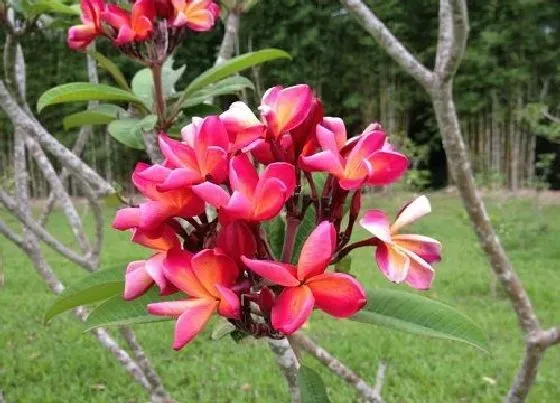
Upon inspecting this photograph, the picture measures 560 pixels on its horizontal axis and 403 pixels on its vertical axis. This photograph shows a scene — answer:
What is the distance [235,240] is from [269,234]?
0.32 feet

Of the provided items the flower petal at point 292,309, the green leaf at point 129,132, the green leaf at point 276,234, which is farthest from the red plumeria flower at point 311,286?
the green leaf at point 129,132

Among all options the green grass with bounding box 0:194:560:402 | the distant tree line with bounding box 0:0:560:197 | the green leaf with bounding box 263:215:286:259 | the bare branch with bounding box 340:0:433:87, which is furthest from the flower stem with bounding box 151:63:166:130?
the distant tree line with bounding box 0:0:560:197

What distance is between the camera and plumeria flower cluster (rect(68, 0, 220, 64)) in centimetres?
93

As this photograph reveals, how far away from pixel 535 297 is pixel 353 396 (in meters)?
1.91

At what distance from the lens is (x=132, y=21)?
926mm

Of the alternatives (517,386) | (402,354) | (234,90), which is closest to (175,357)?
(402,354)

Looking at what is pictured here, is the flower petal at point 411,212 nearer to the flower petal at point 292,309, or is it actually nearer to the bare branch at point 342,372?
the flower petal at point 292,309

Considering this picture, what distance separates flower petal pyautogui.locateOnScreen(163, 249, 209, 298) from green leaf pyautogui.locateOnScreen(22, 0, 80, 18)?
2.81 ft

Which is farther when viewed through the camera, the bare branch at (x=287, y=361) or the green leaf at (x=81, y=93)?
the green leaf at (x=81, y=93)

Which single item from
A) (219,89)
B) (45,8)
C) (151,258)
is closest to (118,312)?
(151,258)

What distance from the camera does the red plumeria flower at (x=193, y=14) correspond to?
95 cm

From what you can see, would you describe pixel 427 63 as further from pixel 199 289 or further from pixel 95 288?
pixel 199 289

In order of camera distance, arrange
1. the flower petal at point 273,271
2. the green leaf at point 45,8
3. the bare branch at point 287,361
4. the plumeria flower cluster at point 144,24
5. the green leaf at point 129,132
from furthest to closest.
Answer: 1. the green leaf at point 45,8
2. the green leaf at point 129,132
3. the plumeria flower cluster at point 144,24
4. the bare branch at point 287,361
5. the flower petal at point 273,271

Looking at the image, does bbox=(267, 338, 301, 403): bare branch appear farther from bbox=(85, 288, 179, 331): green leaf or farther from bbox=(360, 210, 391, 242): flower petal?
bbox=(360, 210, 391, 242): flower petal
